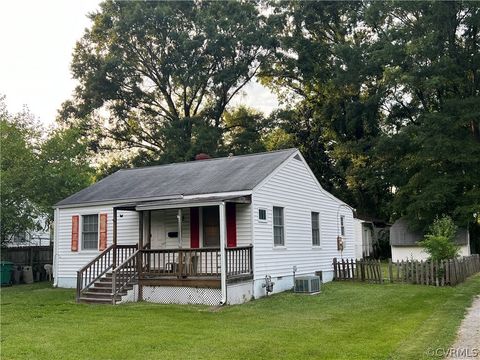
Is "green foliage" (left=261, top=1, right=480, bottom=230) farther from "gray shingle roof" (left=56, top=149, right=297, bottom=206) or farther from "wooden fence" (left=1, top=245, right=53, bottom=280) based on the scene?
"wooden fence" (left=1, top=245, right=53, bottom=280)

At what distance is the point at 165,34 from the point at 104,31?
5.29m

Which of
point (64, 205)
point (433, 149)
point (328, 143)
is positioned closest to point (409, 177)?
point (433, 149)

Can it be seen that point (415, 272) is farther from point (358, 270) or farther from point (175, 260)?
point (175, 260)

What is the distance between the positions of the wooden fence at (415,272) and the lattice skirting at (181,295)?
22.6 feet

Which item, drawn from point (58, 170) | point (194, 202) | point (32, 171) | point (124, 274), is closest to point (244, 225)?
point (194, 202)

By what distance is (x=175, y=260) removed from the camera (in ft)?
47.4

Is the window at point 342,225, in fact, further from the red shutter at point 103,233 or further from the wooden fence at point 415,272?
the red shutter at point 103,233

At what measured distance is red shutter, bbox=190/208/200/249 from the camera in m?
15.0

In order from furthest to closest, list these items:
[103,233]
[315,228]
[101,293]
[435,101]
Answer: [435,101]
[315,228]
[103,233]
[101,293]

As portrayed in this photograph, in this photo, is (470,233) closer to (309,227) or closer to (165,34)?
(309,227)

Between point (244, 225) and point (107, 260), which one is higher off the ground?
point (244, 225)

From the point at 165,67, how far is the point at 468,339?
32345 mm

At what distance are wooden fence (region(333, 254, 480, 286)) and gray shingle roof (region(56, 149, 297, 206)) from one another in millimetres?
5090

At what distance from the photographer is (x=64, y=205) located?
58.9 feet
